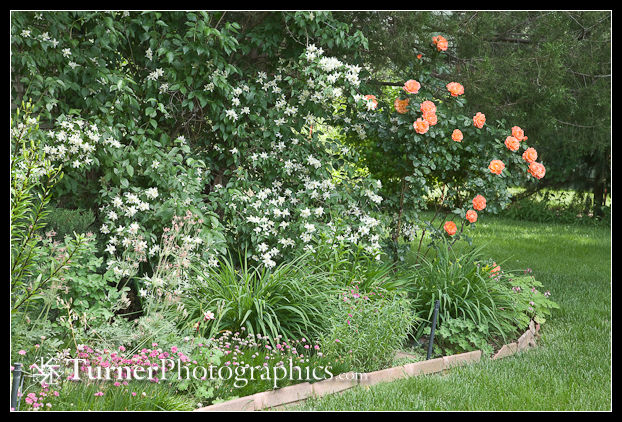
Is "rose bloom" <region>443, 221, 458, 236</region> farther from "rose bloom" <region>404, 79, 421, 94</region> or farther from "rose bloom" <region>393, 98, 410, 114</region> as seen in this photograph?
"rose bloom" <region>404, 79, 421, 94</region>

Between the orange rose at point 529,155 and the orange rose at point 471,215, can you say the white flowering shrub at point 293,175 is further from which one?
the orange rose at point 529,155

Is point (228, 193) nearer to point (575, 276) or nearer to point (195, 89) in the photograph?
point (195, 89)

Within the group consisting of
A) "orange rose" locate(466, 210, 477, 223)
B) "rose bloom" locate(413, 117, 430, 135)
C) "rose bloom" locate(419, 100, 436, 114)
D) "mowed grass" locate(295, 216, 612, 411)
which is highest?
"rose bloom" locate(419, 100, 436, 114)

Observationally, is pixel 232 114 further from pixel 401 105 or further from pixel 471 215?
pixel 471 215

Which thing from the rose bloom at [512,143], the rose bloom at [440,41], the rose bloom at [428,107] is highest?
the rose bloom at [440,41]

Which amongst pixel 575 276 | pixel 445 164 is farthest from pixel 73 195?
pixel 575 276

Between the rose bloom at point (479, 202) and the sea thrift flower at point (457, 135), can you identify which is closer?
the sea thrift flower at point (457, 135)

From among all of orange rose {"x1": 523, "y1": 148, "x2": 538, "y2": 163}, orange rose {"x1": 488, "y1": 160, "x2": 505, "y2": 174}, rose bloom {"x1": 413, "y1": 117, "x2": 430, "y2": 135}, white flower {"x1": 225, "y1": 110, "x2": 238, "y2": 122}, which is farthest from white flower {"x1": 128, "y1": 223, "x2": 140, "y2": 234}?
orange rose {"x1": 523, "y1": 148, "x2": 538, "y2": 163}

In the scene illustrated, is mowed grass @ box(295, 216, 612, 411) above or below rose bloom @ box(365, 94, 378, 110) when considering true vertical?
below

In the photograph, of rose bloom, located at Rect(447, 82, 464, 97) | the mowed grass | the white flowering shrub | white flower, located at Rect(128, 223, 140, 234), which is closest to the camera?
the mowed grass

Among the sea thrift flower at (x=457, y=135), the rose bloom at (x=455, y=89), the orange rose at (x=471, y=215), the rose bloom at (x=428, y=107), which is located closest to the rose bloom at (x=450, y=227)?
the orange rose at (x=471, y=215)

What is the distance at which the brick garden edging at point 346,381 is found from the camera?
3.04m

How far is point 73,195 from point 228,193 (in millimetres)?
1060

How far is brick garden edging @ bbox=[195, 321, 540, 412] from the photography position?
120 inches
